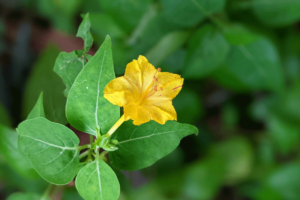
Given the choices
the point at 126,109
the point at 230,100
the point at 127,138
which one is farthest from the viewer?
the point at 230,100

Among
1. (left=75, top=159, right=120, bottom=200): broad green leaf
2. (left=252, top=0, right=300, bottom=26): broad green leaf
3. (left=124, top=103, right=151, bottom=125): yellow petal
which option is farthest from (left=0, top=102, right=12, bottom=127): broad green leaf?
(left=252, top=0, right=300, bottom=26): broad green leaf

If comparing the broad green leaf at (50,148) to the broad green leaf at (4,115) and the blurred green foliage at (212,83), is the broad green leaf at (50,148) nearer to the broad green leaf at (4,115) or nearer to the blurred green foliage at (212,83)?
the blurred green foliage at (212,83)

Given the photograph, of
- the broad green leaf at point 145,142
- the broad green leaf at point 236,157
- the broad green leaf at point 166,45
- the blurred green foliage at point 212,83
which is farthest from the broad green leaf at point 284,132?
the broad green leaf at point 145,142

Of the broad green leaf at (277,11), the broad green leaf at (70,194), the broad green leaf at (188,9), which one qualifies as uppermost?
the broad green leaf at (277,11)

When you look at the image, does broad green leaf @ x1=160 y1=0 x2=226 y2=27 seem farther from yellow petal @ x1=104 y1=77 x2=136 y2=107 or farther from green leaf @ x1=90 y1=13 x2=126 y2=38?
yellow petal @ x1=104 y1=77 x2=136 y2=107

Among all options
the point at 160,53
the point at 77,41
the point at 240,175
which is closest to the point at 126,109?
the point at 160,53

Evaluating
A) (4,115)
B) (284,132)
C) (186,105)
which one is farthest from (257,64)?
(4,115)

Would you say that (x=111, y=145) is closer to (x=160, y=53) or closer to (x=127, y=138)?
(x=127, y=138)

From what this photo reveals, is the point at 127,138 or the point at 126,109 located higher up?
the point at 126,109
